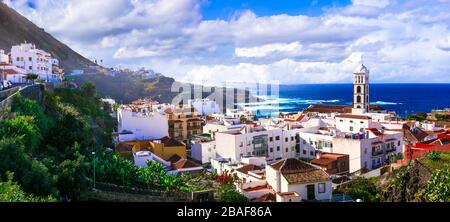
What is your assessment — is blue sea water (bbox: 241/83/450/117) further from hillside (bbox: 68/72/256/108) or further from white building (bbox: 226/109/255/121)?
hillside (bbox: 68/72/256/108)

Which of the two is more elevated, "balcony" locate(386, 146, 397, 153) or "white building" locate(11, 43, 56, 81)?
"white building" locate(11, 43, 56, 81)

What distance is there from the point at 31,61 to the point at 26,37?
18841 mm

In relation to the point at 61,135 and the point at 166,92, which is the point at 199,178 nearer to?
the point at 61,135

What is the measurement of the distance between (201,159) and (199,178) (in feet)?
11.4

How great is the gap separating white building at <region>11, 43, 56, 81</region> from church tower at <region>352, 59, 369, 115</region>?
17.4 metres

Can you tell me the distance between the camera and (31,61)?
78.1 feet

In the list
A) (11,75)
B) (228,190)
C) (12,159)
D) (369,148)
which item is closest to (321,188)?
(228,190)

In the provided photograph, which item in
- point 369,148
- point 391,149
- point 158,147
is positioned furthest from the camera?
point 391,149

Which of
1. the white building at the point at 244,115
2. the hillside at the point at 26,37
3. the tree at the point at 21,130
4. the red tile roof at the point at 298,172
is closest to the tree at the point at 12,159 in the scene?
the tree at the point at 21,130

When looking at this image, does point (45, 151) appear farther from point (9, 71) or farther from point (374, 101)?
point (374, 101)

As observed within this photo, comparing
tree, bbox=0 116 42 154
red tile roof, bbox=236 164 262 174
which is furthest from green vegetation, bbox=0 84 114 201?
red tile roof, bbox=236 164 262 174

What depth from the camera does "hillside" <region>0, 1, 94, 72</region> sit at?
124 feet

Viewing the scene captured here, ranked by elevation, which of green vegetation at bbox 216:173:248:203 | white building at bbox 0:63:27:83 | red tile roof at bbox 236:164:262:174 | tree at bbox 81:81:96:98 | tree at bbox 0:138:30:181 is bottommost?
green vegetation at bbox 216:173:248:203
